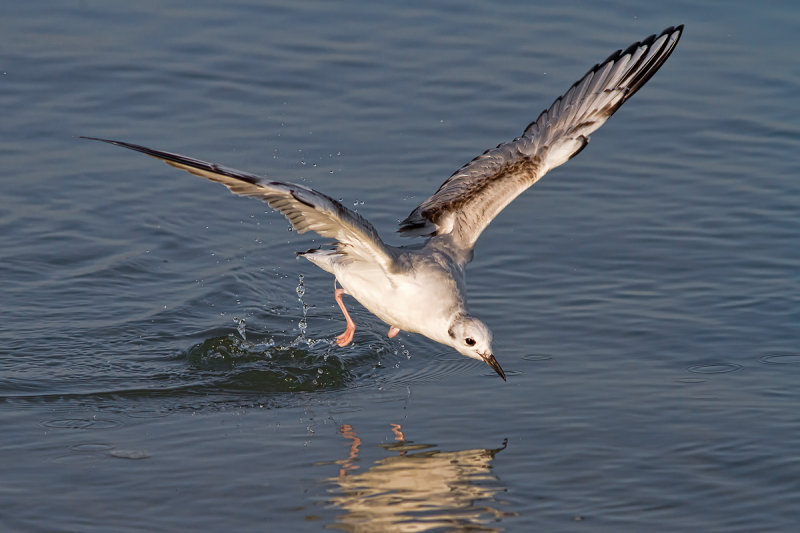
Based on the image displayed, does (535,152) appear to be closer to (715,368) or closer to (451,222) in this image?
(451,222)

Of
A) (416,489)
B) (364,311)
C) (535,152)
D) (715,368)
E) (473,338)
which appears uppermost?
(535,152)

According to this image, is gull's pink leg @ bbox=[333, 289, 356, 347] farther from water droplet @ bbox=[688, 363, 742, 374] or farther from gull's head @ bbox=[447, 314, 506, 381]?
water droplet @ bbox=[688, 363, 742, 374]

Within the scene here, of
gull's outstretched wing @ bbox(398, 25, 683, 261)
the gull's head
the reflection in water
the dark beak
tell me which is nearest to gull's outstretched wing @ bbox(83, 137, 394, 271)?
the gull's head

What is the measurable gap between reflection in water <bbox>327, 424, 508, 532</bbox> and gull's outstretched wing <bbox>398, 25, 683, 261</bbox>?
2302mm

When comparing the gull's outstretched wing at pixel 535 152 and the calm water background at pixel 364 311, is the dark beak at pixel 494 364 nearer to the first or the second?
the calm water background at pixel 364 311

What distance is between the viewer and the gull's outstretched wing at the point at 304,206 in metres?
7.51

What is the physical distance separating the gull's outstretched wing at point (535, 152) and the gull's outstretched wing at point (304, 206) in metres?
1.18

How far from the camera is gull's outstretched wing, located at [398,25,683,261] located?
33.4ft

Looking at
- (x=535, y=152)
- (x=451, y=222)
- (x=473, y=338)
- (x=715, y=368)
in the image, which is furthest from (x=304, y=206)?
(x=715, y=368)

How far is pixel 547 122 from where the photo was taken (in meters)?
10.7

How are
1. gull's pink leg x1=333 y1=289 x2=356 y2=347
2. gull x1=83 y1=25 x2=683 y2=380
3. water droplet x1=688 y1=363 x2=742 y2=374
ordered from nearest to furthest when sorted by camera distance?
1. gull x1=83 y1=25 x2=683 y2=380
2. water droplet x1=688 y1=363 x2=742 y2=374
3. gull's pink leg x1=333 y1=289 x2=356 y2=347

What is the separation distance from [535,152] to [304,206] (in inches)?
112

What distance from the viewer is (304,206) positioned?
822 centimetres


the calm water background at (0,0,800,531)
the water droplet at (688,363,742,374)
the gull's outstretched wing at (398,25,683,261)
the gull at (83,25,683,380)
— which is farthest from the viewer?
the gull's outstretched wing at (398,25,683,261)
